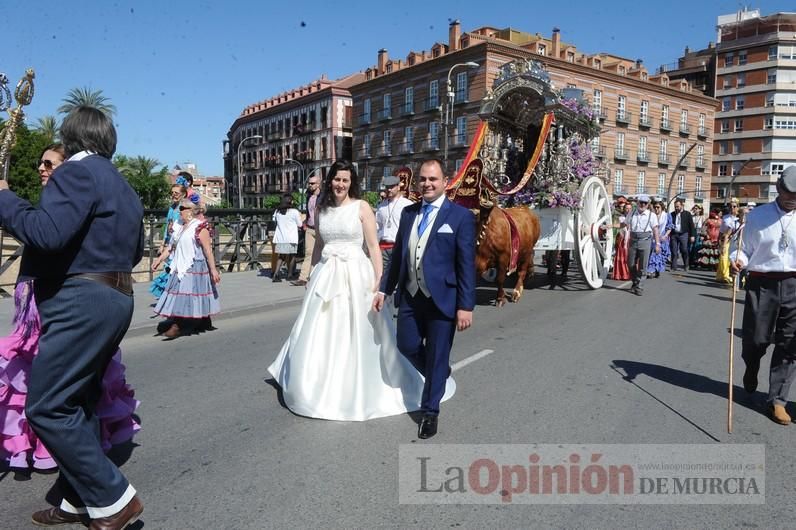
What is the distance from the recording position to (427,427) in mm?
4176

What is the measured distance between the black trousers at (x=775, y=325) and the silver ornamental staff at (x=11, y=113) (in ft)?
17.2

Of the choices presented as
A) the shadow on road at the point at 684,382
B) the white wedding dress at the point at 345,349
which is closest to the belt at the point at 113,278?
the white wedding dress at the point at 345,349

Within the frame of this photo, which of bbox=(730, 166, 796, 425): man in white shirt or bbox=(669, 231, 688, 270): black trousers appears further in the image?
bbox=(669, 231, 688, 270): black trousers

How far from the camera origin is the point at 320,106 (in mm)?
72438

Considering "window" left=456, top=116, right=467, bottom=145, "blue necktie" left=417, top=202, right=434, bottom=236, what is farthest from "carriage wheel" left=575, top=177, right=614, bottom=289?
"window" left=456, top=116, right=467, bottom=145

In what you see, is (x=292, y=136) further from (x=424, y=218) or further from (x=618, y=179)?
(x=424, y=218)

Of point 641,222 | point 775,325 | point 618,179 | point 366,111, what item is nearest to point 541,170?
point 641,222

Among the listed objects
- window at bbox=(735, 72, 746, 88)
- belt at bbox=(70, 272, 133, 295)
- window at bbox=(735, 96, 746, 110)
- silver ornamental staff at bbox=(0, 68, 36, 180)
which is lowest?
belt at bbox=(70, 272, 133, 295)

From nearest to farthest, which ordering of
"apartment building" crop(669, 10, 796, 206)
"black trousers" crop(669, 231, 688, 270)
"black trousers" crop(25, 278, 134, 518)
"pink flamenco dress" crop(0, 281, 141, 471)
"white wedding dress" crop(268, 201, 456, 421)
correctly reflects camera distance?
"black trousers" crop(25, 278, 134, 518)
"pink flamenco dress" crop(0, 281, 141, 471)
"white wedding dress" crop(268, 201, 456, 421)
"black trousers" crop(669, 231, 688, 270)
"apartment building" crop(669, 10, 796, 206)

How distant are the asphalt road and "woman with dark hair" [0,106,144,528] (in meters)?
0.48

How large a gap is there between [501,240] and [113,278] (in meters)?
7.28

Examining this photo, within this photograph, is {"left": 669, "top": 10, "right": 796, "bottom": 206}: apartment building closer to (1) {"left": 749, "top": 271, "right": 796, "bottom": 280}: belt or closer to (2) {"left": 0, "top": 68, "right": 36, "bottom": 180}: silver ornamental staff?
(1) {"left": 749, "top": 271, "right": 796, "bottom": 280}: belt

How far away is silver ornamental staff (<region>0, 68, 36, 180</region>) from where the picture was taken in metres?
3.28

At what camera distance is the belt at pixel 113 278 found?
268 centimetres
